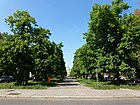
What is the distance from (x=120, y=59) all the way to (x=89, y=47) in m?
5.60

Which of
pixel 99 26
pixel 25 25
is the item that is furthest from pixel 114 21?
pixel 25 25

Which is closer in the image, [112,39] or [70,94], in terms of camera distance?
[70,94]

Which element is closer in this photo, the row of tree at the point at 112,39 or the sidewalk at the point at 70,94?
the sidewalk at the point at 70,94

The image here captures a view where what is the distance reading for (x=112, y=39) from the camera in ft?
124

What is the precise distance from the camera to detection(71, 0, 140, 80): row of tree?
3688 centimetres

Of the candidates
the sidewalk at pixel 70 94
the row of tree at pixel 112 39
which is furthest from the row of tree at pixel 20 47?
the sidewalk at pixel 70 94

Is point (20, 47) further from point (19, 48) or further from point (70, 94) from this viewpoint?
point (70, 94)

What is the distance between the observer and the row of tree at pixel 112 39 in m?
36.9

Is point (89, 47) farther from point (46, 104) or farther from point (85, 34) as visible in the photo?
point (46, 104)

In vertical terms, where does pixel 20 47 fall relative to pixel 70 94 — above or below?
above

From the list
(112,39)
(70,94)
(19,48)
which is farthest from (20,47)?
(70,94)

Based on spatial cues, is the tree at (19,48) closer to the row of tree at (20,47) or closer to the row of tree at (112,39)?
the row of tree at (20,47)

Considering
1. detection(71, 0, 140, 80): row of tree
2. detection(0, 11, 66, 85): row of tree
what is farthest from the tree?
detection(71, 0, 140, 80): row of tree

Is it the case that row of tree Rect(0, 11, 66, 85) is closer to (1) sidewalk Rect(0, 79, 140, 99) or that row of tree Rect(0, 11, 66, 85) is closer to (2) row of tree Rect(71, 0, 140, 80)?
(2) row of tree Rect(71, 0, 140, 80)
